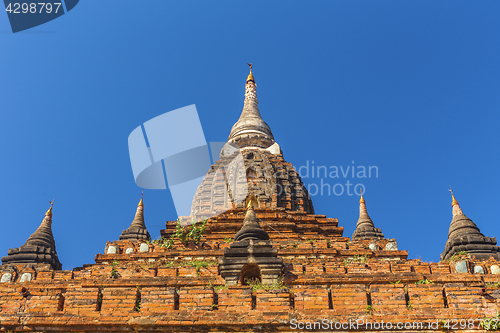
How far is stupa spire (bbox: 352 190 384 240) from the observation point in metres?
25.9

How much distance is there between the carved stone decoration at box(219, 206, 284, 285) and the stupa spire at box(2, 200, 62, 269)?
→ 10810 mm

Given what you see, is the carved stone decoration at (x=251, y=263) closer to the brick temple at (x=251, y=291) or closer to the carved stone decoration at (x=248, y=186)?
the brick temple at (x=251, y=291)

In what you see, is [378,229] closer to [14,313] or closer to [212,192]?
[212,192]

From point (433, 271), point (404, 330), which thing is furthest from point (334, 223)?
point (404, 330)

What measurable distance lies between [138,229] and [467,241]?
14833mm

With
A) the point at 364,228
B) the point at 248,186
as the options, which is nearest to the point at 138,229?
the point at 248,186

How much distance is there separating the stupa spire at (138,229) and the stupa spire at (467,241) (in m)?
13.6

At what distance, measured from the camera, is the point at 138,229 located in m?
26.6

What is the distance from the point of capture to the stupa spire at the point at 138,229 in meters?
26.1

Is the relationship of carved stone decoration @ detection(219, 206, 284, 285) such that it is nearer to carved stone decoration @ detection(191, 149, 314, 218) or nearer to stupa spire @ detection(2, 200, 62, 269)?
carved stone decoration @ detection(191, 149, 314, 218)

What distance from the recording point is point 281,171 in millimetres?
24797

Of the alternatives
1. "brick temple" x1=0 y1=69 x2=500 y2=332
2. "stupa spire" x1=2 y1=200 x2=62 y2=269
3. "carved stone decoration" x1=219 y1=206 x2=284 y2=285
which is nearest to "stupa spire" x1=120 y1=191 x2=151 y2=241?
"stupa spire" x1=2 y1=200 x2=62 y2=269

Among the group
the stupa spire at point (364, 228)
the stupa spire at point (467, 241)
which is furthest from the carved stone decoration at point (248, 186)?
the stupa spire at point (467, 241)

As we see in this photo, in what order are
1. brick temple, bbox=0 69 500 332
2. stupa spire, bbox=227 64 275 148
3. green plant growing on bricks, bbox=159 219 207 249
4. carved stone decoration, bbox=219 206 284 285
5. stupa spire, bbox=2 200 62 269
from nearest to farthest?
brick temple, bbox=0 69 500 332 → carved stone decoration, bbox=219 206 284 285 → green plant growing on bricks, bbox=159 219 207 249 → stupa spire, bbox=2 200 62 269 → stupa spire, bbox=227 64 275 148
